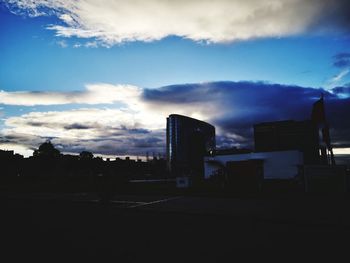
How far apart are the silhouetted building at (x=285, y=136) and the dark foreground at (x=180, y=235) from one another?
171 m

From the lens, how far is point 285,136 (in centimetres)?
17550

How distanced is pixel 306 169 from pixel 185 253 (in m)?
16.7

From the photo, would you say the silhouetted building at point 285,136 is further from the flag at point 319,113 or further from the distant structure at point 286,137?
the flag at point 319,113

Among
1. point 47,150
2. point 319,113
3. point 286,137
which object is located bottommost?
point 319,113

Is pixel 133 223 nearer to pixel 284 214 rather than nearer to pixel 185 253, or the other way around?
pixel 185 253

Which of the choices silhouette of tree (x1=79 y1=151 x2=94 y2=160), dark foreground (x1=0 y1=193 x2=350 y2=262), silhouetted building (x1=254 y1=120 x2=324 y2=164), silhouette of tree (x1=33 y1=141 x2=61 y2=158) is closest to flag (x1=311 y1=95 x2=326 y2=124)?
dark foreground (x1=0 y1=193 x2=350 y2=262)

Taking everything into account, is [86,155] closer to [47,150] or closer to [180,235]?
[47,150]

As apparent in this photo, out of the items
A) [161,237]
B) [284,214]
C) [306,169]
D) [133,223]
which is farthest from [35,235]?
[306,169]

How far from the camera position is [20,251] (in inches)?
265

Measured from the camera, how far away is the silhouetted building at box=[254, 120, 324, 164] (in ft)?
565

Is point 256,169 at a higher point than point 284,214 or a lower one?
higher

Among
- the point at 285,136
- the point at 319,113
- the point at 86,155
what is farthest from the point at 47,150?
the point at 285,136

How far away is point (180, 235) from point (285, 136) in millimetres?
182934

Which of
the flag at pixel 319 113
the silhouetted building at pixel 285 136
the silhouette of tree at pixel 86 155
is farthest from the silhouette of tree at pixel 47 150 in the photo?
the silhouetted building at pixel 285 136
